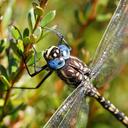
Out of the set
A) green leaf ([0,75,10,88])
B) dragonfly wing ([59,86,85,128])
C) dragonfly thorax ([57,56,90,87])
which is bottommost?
dragonfly wing ([59,86,85,128])

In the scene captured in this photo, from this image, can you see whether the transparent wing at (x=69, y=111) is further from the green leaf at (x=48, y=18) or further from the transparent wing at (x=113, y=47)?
the green leaf at (x=48, y=18)

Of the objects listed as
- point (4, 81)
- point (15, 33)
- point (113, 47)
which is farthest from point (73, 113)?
point (15, 33)

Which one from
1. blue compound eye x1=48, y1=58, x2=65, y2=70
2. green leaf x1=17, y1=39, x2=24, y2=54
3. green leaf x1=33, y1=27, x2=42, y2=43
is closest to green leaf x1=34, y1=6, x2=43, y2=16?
green leaf x1=33, y1=27, x2=42, y2=43

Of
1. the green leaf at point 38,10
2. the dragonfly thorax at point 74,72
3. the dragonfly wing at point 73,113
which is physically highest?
the green leaf at point 38,10

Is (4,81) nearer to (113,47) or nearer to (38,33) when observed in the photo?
(38,33)

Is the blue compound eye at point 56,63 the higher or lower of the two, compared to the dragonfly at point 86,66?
higher

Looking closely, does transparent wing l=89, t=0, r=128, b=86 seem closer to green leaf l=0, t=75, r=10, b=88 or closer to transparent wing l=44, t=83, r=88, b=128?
transparent wing l=44, t=83, r=88, b=128

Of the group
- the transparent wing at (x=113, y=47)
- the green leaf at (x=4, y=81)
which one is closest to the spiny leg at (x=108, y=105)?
the transparent wing at (x=113, y=47)

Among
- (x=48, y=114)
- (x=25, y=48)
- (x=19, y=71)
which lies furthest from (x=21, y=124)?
(x=25, y=48)
